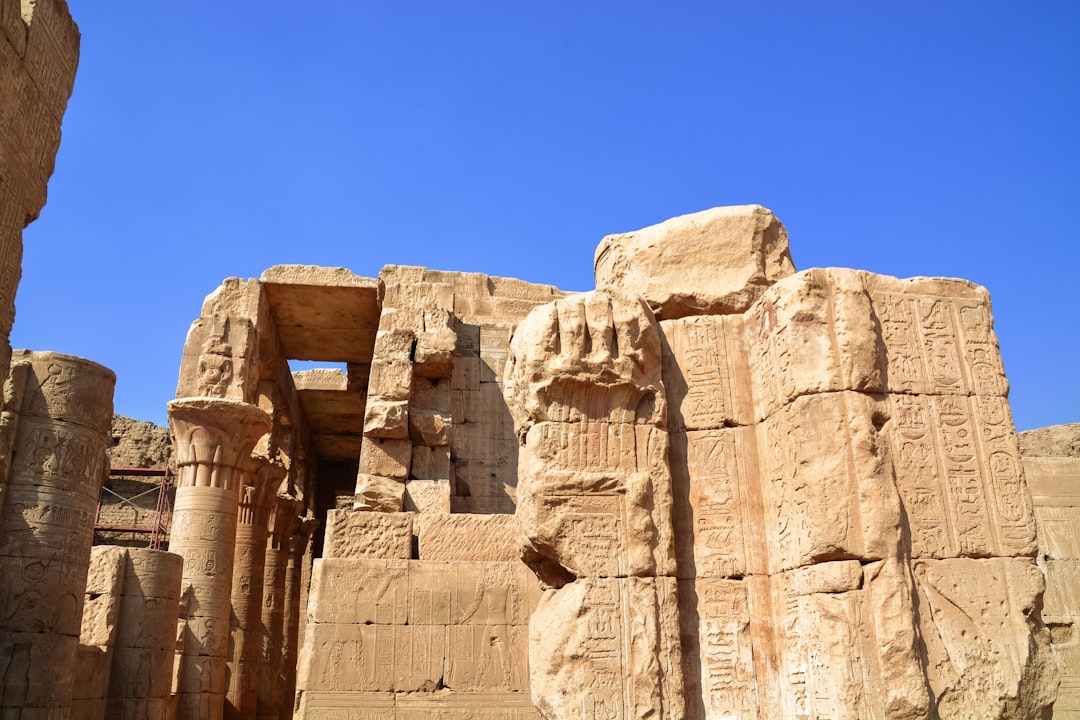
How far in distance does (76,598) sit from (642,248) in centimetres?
591

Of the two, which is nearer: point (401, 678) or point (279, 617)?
point (401, 678)

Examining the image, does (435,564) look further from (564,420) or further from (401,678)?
(564,420)

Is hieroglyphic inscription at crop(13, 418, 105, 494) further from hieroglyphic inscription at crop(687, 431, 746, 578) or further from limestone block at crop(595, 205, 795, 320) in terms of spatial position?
hieroglyphic inscription at crop(687, 431, 746, 578)

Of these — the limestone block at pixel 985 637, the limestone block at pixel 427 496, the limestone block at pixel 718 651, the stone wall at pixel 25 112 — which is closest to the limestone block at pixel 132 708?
the limestone block at pixel 427 496

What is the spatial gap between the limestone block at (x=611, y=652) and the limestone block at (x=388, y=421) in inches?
196

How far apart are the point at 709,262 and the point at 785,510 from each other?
5.47ft

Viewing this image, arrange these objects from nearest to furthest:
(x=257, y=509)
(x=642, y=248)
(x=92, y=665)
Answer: (x=642, y=248) < (x=92, y=665) < (x=257, y=509)

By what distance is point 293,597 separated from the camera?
57.7ft

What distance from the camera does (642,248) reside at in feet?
19.7

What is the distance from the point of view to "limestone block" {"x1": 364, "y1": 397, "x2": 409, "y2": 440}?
32.0ft

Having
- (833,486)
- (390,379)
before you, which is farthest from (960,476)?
(390,379)

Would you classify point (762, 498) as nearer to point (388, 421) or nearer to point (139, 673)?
point (388, 421)

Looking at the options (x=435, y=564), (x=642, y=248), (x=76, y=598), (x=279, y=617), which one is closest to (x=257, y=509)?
(x=279, y=617)

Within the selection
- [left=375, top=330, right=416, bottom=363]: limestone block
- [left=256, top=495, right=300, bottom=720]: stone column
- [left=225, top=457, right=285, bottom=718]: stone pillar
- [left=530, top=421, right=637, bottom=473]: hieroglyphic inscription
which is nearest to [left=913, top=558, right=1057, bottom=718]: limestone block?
[left=530, top=421, right=637, bottom=473]: hieroglyphic inscription
